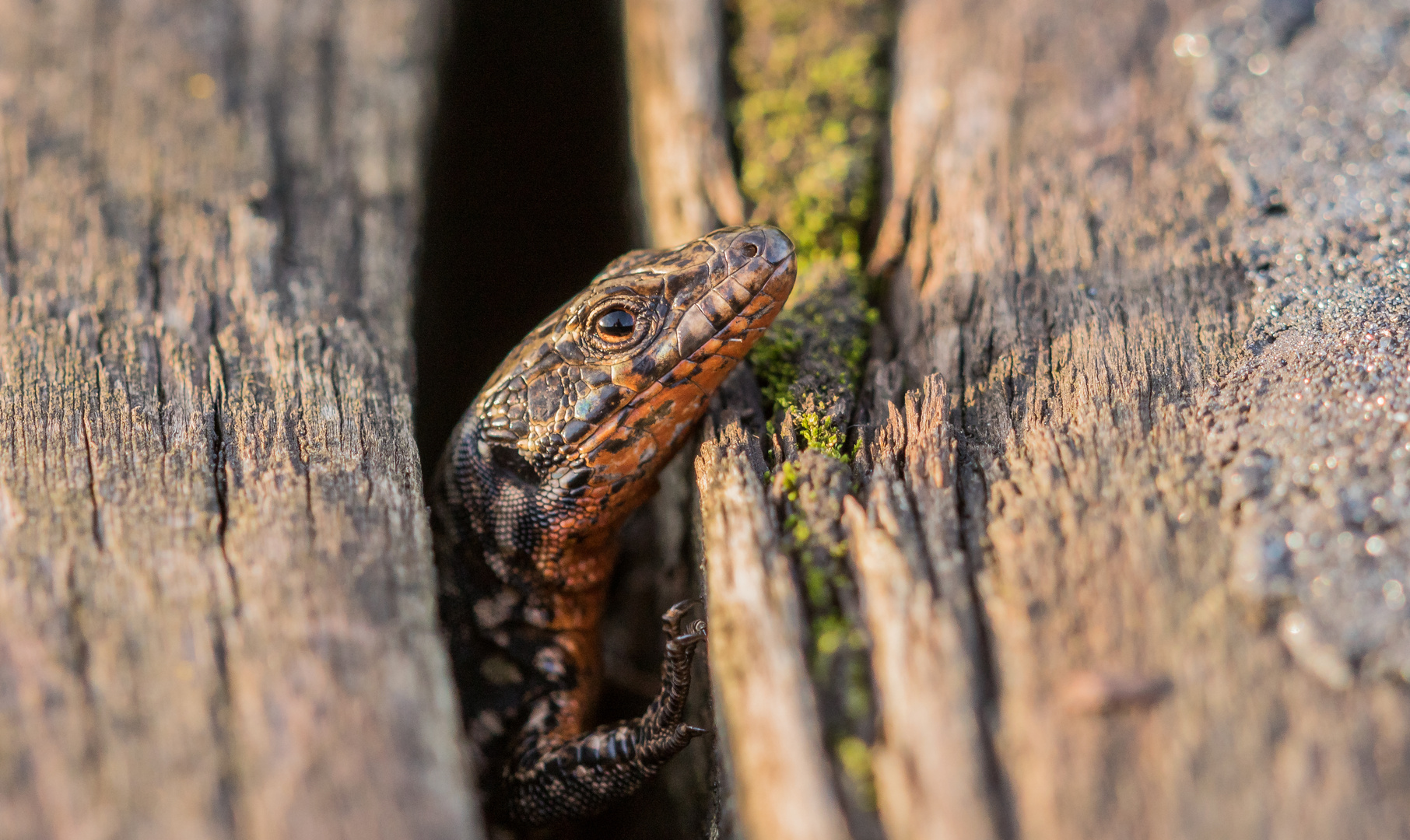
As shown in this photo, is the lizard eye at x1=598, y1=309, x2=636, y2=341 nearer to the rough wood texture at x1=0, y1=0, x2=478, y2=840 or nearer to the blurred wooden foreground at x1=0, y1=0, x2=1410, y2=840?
the blurred wooden foreground at x1=0, y1=0, x2=1410, y2=840

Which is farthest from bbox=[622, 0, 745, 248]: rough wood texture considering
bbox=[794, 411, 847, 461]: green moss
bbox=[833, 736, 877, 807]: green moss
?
bbox=[833, 736, 877, 807]: green moss

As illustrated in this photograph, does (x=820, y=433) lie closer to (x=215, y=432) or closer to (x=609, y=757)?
(x=609, y=757)

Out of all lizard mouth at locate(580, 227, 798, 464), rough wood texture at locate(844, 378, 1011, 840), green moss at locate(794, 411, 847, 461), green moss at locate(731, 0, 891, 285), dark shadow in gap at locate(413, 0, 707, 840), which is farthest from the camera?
dark shadow in gap at locate(413, 0, 707, 840)

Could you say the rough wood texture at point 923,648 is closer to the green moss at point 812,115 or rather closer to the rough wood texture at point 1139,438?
the rough wood texture at point 1139,438

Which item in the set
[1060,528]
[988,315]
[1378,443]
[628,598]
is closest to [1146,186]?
[988,315]

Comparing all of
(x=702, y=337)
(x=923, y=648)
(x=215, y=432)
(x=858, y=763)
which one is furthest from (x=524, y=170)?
(x=858, y=763)

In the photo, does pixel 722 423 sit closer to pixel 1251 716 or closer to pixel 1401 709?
pixel 1251 716

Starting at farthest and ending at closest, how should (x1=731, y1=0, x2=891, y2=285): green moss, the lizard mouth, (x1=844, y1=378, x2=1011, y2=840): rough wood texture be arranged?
(x1=731, y1=0, x2=891, y2=285): green moss → the lizard mouth → (x1=844, y1=378, x2=1011, y2=840): rough wood texture
